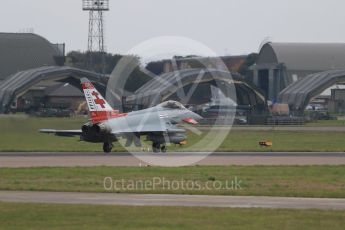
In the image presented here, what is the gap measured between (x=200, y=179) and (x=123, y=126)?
1989 cm

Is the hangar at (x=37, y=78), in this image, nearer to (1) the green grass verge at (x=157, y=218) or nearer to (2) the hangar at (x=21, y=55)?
(2) the hangar at (x=21, y=55)

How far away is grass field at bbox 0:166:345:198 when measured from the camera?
111ft

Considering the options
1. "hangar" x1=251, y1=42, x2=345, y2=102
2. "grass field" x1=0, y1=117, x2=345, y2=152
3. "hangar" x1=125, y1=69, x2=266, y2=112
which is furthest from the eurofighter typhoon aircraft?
"hangar" x1=251, y1=42, x2=345, y2=102

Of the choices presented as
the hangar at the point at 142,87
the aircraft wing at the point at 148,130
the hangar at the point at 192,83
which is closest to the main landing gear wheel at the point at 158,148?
the aircraft wing at the point at 148,130

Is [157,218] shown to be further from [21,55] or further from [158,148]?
[21,55]

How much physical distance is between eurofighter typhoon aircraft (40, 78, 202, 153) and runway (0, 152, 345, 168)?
1.36m

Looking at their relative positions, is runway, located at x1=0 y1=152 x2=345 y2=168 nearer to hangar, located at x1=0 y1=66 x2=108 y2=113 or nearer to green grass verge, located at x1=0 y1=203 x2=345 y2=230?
green grass verge, located at x1=0 y1=203 x2=345 y2=230

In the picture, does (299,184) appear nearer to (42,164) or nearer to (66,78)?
(42,164)

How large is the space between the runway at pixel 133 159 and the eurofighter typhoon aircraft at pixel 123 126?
1358mm

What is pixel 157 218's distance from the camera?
2566cm

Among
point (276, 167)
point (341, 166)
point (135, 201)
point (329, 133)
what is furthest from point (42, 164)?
point (329, 133)

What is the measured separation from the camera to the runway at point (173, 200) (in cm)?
2912

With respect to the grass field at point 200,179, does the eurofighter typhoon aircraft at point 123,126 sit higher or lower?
higher

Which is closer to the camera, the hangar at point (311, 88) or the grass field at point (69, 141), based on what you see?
the grass field at point (69, 141)
